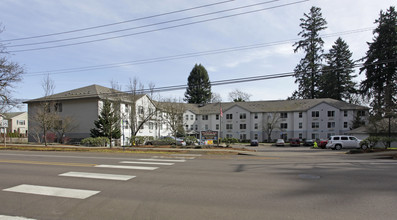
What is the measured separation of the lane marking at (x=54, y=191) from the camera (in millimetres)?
6574

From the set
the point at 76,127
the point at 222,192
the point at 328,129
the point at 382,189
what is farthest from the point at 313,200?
the point at 328,129

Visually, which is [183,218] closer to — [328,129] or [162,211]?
[162,211]

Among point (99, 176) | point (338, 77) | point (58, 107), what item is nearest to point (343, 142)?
point (99, 176)

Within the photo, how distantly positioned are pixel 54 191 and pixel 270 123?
56.9 meters

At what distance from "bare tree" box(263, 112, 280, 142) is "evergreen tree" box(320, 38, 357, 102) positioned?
66.6 feet

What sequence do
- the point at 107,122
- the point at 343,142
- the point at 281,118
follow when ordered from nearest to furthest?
1. the point at 343,142
2. the point at 107,122
3. the point at 281,118

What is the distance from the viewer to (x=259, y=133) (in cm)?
6306

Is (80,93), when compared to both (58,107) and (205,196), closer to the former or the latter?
(58,107)

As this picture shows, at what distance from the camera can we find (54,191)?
6.99 metres

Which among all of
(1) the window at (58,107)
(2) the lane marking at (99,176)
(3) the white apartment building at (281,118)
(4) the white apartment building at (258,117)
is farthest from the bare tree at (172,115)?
(2) the lane marking at (99,176)

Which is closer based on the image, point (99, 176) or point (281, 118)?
point (99, 176)

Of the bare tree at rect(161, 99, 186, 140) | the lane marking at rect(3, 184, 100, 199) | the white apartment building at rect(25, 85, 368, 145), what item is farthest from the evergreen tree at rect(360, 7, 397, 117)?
the lane marking at rect(3, 184, 100, 199)

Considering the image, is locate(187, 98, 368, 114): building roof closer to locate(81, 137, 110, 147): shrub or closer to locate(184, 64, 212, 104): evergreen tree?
locate(184, 64, 212, 104): evergreen tree

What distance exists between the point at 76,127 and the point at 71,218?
123 feet
